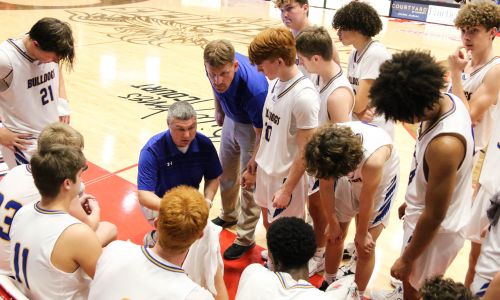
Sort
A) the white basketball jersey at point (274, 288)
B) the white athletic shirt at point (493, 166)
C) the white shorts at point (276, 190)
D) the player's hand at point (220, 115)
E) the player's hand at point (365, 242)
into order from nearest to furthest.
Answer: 1. the white basketball jersey at point (274, 288)
2. the white athletic shirt at point (493, 166)
3. the player's hand at point (365, 242)
4. the white shorts at point (276, 190)
5. the player's hand at point (220, 115)

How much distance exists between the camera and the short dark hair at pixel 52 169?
2.24m

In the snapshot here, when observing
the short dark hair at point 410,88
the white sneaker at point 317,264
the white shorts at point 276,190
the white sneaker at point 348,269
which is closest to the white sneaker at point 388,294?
the white sneaker at point 348,269

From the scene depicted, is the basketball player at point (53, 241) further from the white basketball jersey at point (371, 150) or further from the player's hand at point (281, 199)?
the white basketball jersey at point (371, 150)

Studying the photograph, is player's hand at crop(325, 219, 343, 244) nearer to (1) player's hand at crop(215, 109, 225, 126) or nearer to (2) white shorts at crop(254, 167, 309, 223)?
(2) white shorts at crop(254, 167, 309, 223)

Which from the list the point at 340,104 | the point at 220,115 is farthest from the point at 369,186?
the point at 220,115

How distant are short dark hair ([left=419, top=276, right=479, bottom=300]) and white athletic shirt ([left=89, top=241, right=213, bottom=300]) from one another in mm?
848

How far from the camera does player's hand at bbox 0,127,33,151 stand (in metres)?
3.46

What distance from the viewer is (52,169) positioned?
2242mm

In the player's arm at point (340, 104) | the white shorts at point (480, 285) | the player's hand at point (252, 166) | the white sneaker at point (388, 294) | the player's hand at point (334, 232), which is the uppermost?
the player's arm at point (340, 104)

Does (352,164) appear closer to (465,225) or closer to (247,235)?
(465,225)

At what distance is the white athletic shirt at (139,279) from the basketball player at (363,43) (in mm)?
2222

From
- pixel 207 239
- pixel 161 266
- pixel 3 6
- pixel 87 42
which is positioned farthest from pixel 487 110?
pixel 3 6

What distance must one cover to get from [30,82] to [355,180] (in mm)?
2415

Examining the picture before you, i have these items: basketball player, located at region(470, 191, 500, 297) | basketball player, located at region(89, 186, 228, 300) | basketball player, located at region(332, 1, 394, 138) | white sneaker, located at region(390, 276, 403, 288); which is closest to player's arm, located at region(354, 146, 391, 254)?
basketball player, located at region(470, 191, 500, 297)
